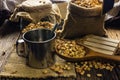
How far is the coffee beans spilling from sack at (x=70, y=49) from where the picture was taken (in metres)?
1.20

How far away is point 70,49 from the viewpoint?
1235 mm

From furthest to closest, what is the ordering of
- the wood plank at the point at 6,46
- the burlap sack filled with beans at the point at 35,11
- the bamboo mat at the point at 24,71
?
the burlap sack filled with beans at the point at 35,11 < the wood plank at the point at 6,46 < the bamboo mat at the point at 24,71

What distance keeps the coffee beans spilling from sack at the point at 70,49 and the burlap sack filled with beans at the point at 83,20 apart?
0.10 meters

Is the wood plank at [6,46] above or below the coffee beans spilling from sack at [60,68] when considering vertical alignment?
below

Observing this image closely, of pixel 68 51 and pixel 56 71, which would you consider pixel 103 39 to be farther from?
pixel 56 71

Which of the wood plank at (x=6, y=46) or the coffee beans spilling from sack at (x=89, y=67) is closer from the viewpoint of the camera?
the coffee beans spilling from sack at (x=89, y=67)

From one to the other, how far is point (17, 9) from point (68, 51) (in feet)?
1.68

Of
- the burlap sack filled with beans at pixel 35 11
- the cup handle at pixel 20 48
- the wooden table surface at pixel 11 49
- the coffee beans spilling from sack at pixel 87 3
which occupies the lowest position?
the wooden table surface at pixel 11 49

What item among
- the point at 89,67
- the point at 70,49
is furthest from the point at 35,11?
the point at 89,67

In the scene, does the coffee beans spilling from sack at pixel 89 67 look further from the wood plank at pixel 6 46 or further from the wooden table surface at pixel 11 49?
the wood plank at pixel 6 46

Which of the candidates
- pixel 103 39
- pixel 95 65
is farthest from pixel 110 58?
pixel 103 39

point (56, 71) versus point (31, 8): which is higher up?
point (31, 8)

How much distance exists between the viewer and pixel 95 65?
1189mm

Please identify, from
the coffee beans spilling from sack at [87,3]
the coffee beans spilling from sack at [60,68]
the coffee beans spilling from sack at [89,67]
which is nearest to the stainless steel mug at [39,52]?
the coffee beans spilling from sack at [60,68]
